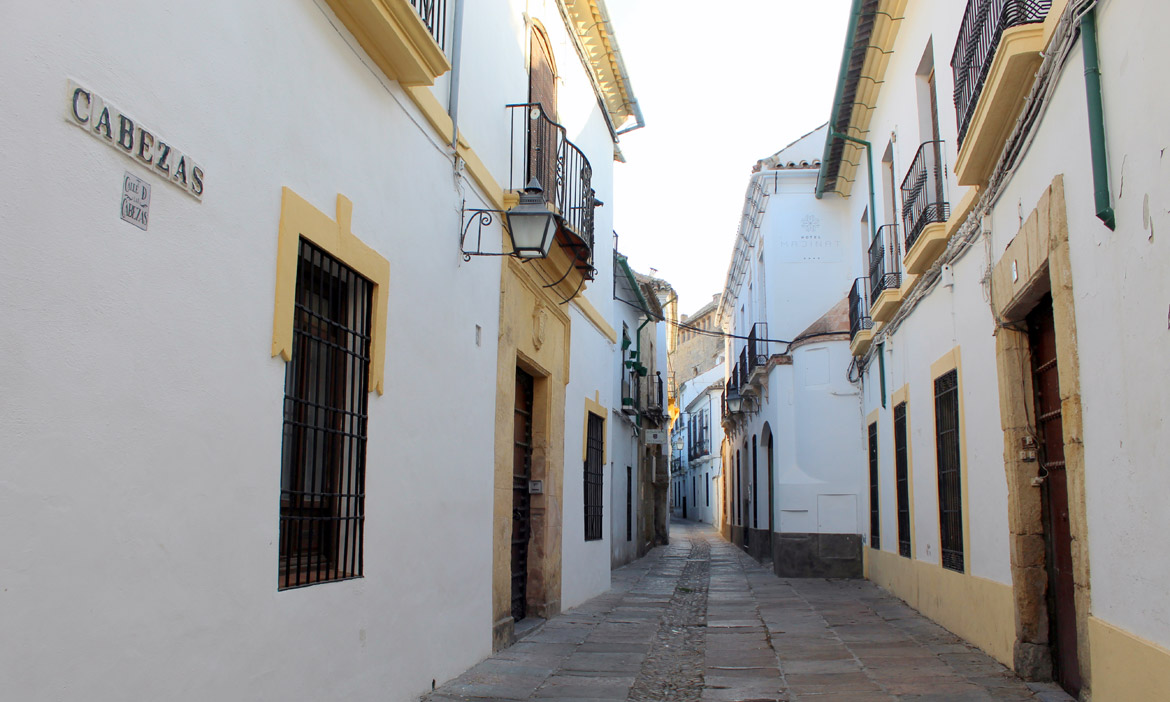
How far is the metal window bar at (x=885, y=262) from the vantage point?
1072 cm

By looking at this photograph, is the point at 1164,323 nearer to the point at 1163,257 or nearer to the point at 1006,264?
the point at 1163,257

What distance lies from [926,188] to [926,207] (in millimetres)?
306

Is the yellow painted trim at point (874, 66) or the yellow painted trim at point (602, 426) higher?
the yellow painted trim at point (874, 66)

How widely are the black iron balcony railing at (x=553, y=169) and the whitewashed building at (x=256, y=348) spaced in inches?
8.5

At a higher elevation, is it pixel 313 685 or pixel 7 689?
pixel 7 689

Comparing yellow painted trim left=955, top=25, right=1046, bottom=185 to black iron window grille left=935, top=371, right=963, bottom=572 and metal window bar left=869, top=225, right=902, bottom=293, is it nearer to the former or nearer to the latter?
black iron window grille left=935, top=371, right=963, bottom=572

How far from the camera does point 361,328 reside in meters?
4.95

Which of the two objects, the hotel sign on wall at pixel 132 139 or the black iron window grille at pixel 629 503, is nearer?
the hotel sign on wall at pixel 132 139

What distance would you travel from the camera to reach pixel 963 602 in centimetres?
780

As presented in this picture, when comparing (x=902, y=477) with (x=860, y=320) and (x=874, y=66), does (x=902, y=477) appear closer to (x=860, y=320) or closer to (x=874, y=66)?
(x=860, y=320)

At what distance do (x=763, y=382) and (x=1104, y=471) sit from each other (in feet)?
42.2

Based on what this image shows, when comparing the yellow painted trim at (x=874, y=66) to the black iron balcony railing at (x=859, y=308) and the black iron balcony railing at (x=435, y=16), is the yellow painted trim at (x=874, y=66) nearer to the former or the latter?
the black iron balcony railing at (x=859, y=308)

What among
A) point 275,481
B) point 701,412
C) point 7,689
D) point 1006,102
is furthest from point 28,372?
point 701,412

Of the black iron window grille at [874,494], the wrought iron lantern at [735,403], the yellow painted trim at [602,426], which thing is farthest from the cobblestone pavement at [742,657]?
the wrought iron lantern at [735,403]
